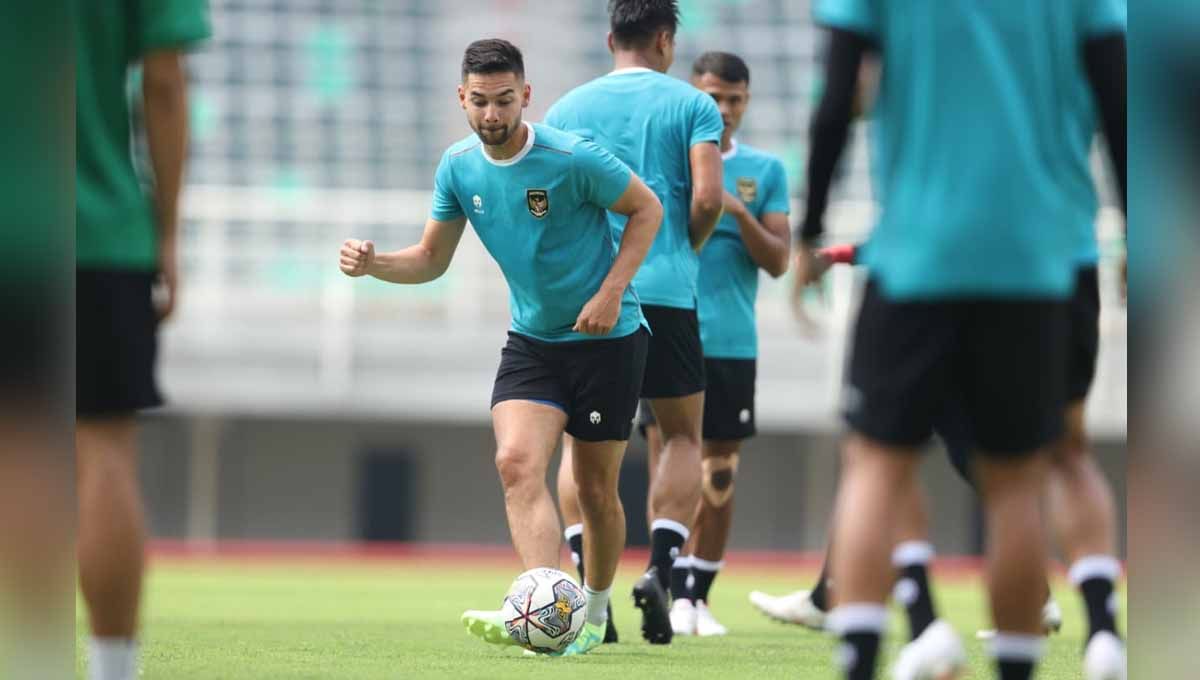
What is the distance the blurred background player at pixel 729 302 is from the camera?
817 cm

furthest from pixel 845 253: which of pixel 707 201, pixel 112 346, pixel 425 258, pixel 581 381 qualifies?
pixel 112 346

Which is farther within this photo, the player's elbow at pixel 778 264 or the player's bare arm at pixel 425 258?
the player's elbow at pixel 778 264

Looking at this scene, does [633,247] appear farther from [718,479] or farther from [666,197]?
[718,479]

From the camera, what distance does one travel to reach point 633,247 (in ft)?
20.1

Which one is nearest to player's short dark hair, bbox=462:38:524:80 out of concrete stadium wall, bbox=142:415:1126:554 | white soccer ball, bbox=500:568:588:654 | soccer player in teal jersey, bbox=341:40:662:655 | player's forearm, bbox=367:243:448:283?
soccer player in teal jersey, bbox=341:40:662:655

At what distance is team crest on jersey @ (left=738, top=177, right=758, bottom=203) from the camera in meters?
8.36

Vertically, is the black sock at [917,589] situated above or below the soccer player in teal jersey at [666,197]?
below

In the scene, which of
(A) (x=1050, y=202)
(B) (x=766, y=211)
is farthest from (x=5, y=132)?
(B) (x=766, y=211)

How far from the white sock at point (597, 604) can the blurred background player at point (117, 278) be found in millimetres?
2754

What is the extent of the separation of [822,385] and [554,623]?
15.1 m

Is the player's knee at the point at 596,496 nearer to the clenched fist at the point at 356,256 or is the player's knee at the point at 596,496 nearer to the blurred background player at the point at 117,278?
the clenched fist at the point at 356,256

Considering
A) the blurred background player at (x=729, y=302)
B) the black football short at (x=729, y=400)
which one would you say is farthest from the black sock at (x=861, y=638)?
the black football short at (x=729, y=400)

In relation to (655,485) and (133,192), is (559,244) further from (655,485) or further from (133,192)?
(133,192)

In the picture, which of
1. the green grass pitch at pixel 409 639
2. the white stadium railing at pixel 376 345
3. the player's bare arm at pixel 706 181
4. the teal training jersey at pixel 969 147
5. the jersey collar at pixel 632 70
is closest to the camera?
the teal training jersey at pixel 969 147
